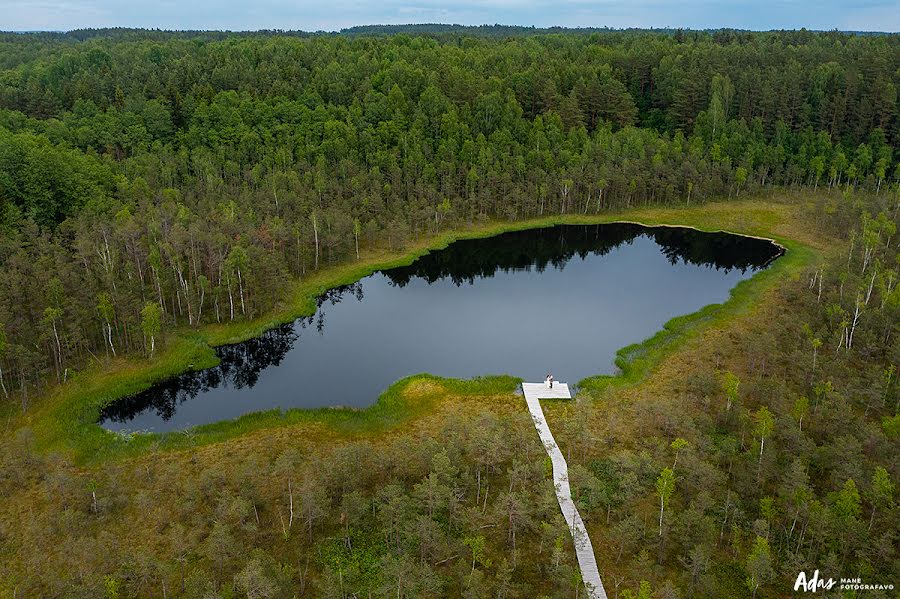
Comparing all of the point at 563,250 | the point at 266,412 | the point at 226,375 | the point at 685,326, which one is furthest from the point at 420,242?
the point at 266,412

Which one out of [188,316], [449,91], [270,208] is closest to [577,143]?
[449,91]

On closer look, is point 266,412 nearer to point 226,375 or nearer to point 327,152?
point 226,375

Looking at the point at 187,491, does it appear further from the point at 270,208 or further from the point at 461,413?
the point at 270,208

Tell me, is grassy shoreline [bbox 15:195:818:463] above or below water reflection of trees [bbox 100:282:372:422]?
above

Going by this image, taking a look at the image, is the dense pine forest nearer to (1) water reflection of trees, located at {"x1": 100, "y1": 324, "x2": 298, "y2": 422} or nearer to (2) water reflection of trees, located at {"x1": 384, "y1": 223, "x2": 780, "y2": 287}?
(1) water reflection of trees, located at {"x1": 100, "y1": 324, "x2": 298, "y2": 422}

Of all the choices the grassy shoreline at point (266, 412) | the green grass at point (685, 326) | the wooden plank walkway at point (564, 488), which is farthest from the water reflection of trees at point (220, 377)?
the green grass at point (685, 326)

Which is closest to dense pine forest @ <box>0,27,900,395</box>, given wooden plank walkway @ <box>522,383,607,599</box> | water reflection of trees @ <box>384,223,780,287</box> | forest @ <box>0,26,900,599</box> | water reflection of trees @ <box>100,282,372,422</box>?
forest @ <box>0,26,900,599</box>
